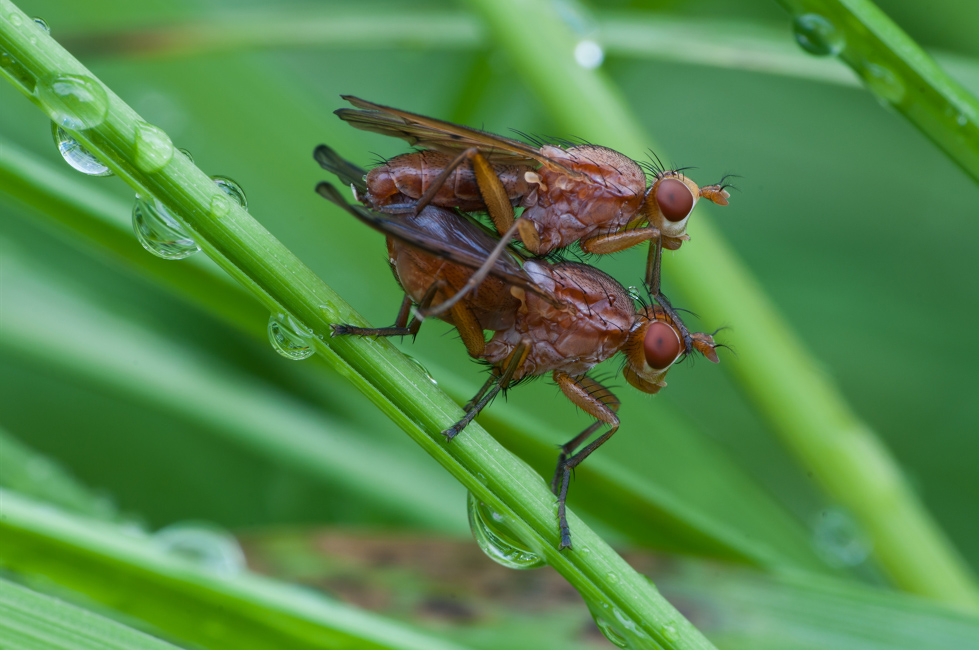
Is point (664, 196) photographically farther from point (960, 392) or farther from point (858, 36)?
point (960, 392)

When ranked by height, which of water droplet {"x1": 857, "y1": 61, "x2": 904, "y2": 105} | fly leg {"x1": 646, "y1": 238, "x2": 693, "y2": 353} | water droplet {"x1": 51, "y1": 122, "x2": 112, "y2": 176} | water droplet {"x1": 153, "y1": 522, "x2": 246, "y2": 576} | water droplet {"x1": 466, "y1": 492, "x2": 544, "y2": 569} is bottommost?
water droplet {"x1": 153, "y1": 522, "x2": 246, "y2": 576}

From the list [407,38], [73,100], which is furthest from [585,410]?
[407,38]

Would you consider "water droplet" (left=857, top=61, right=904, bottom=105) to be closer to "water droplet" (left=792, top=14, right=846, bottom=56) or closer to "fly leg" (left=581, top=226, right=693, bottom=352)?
"water droplet" (left=792, top=14, right=846, bottom=56)

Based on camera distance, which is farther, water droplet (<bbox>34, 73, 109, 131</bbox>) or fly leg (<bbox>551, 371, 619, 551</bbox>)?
fly leg (<bbox>551, 371, 619, 551</bbox>)

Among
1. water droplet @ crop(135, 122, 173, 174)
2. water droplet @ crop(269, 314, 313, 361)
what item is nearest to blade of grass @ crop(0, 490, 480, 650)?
water droplet @ crop(269, 314, 313, 361)

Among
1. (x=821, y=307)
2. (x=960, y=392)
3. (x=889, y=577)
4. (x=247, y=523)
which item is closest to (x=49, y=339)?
(x=247, y=523)

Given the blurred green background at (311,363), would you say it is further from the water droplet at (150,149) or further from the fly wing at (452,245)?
the water droplet at (150,149)
